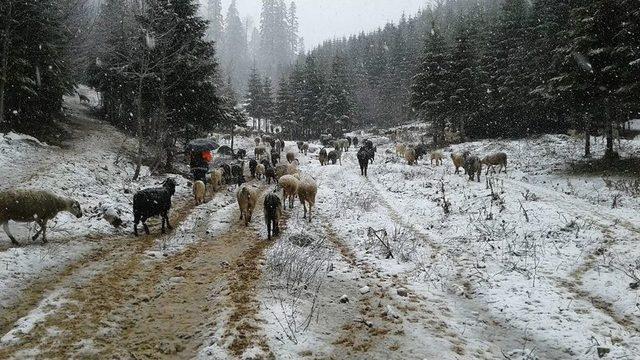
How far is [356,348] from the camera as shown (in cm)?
586

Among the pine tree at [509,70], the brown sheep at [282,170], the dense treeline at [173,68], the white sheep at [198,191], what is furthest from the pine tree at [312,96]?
the white sheep at [198,191]

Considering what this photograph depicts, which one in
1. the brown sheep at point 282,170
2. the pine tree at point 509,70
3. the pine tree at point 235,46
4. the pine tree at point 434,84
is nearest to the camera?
the brown sheep at point 282,170

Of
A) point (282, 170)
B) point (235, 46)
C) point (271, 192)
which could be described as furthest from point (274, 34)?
point (271, 192)

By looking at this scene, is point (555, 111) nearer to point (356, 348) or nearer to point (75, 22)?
point (356, 348)

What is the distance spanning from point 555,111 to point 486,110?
699 centimetres

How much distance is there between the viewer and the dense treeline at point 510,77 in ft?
75.8

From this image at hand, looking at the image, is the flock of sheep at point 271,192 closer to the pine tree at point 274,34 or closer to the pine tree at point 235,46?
the pine tree at point 235,46

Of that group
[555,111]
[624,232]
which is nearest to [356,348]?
[624,232]

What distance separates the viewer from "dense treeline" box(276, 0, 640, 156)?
2311cm

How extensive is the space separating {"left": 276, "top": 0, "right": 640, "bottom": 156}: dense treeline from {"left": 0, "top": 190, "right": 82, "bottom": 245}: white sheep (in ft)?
77.1

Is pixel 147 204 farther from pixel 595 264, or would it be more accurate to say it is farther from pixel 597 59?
pixel 597 59

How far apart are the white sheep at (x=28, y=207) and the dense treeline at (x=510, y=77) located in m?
23.5

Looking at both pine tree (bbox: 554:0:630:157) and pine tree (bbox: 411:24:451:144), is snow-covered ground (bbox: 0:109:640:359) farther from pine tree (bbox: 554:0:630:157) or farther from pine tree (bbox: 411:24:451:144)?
pine tree (bbox: 411:24:451:144)

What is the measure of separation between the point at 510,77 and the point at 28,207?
133 ft
